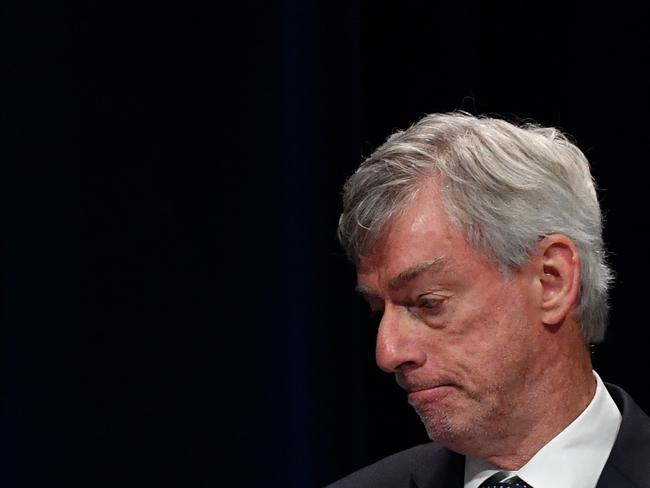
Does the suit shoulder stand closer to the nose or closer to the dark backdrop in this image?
the nose

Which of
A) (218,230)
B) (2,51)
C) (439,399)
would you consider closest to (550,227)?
(439,399)

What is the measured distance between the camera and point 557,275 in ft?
5.20

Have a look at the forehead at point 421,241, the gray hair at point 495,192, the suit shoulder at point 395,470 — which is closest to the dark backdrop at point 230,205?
the suit shoulder at point 395,470

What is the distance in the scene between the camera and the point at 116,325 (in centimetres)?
216

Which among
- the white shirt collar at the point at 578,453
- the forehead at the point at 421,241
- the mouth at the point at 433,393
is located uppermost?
the forehead at the point at 421,241

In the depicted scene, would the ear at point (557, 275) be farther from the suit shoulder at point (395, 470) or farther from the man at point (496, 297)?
the suit shoulder at point (395, 470)

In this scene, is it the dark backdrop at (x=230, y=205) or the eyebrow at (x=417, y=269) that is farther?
the dark backdrop at (x=230, y=205)

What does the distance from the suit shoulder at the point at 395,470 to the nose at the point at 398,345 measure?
229mm

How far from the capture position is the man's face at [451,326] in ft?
5.09

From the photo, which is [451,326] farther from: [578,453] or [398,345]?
[578,453]

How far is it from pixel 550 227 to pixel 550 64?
0.62m

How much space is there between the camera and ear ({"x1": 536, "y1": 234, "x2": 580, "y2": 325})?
158 cm

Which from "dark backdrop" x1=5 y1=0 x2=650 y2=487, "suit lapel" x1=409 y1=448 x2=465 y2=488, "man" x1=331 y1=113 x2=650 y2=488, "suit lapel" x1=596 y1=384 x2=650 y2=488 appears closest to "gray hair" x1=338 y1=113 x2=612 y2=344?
"man" x1=331 y1=113 x2=650 y2=488

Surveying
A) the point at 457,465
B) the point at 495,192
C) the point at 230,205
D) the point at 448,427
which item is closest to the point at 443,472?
the point at 457,465
